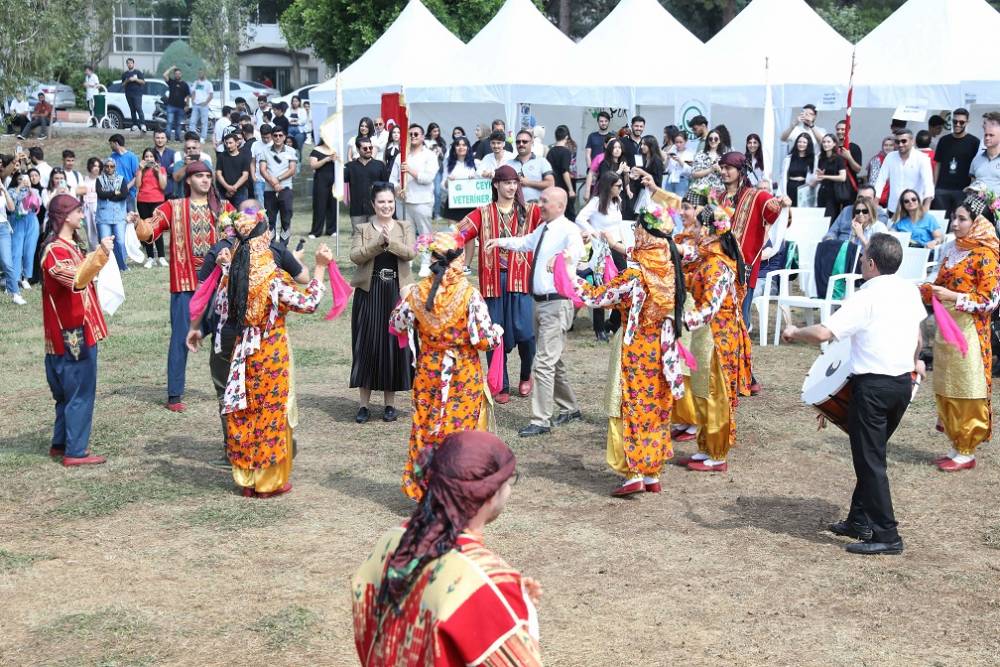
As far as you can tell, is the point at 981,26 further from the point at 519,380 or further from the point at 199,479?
the point at 199,479

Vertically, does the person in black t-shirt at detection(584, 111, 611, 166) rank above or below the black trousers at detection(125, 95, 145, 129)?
below

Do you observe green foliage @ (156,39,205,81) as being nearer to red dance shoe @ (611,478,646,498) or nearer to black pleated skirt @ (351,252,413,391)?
black pleated skirt @ (351,252,413,391)

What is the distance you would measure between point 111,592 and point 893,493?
5.01 meters

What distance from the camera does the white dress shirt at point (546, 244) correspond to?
8.75 meters

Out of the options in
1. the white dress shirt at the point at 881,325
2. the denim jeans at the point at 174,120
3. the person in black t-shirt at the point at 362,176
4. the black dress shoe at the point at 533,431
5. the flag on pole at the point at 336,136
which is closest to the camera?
the white dress shirt at the point at 881,325

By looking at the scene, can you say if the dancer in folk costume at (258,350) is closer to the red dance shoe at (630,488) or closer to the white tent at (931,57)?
the red dance shoe at (630,488)

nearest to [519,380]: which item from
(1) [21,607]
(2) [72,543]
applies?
(2) [72,543]

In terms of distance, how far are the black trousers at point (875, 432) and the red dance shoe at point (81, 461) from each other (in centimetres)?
527

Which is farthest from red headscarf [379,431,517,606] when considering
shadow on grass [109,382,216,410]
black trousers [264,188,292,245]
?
Answer: black trousers [264,188,292,245]

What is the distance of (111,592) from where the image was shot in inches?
244

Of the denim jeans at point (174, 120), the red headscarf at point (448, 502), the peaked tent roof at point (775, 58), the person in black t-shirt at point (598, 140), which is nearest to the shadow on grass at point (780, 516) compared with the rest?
the red headscarf at point (448, 502)

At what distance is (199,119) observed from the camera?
3197 cm

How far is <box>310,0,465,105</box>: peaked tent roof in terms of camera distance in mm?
24047

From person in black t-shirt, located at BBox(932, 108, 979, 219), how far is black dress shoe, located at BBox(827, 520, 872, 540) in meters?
9.30
